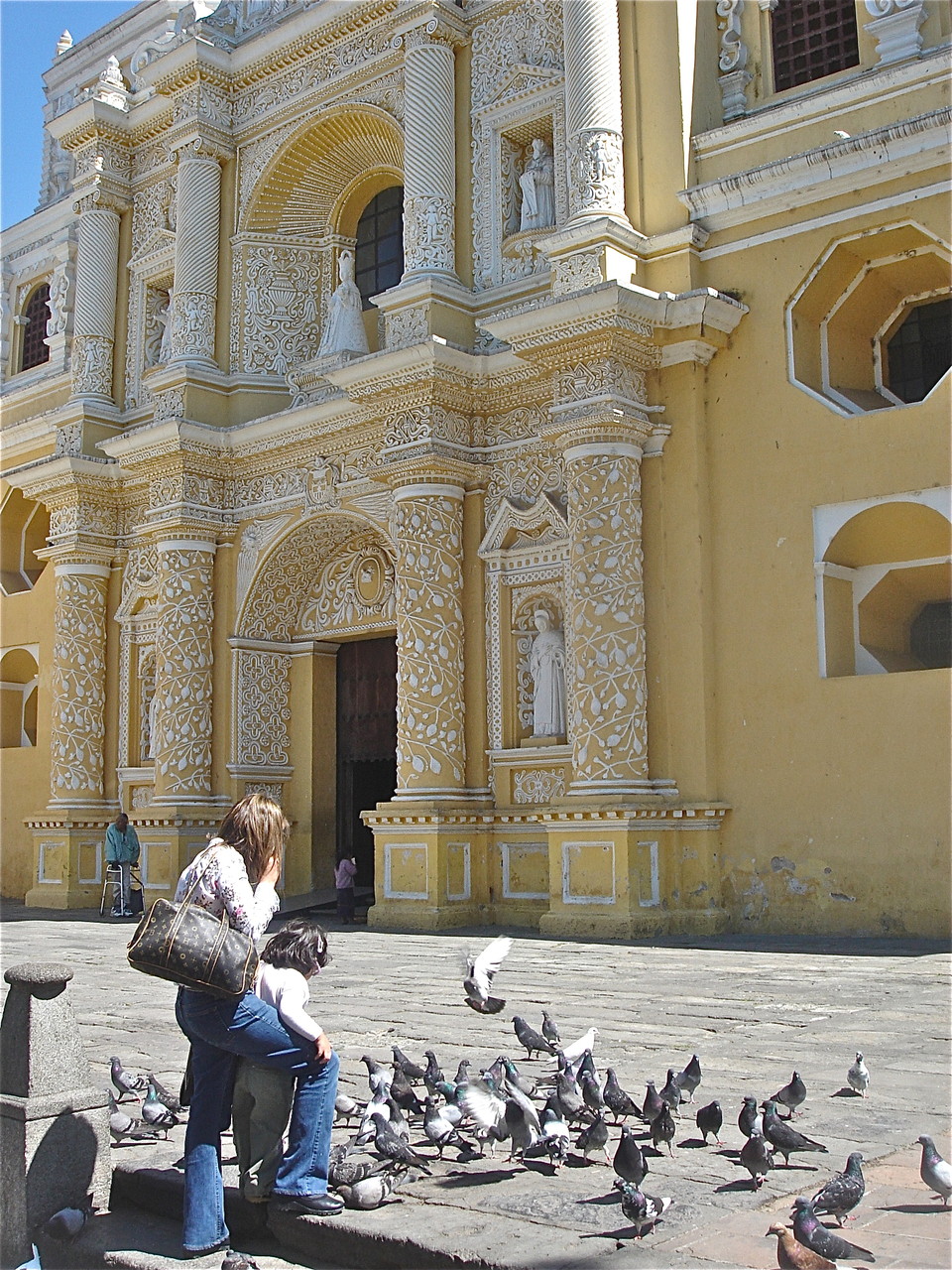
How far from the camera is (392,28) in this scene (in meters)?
14.8

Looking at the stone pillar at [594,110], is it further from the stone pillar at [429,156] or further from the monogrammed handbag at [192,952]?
the monogrammed handbag at [192,952]

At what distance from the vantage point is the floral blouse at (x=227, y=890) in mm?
3883

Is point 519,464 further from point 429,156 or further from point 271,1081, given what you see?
point 271,1081

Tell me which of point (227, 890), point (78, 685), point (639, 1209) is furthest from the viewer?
point (78, 685)

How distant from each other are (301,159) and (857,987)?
12.7 meters

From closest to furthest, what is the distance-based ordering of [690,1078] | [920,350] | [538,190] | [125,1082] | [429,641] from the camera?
[690,1078]
[125,1082]
[920,350]
[429,641]
[538,190]

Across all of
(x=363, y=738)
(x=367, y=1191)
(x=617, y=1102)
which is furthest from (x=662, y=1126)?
(x=363, y=738)

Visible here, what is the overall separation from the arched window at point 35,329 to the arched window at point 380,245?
22.6 feet

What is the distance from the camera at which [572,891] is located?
1142 centimetres

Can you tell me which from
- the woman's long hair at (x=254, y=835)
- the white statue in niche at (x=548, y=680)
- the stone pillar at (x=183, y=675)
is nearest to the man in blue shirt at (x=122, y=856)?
the stone pillar at (x=183, y=675)

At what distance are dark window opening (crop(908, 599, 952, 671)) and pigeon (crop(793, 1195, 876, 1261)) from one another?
29.2 ft

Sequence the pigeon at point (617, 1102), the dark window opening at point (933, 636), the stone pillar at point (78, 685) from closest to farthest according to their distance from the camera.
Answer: the pigeon at point (617, 1102) < the dark window opening at point (933, 636) < the stone pillar at point (78, 685)

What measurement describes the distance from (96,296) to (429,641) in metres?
8.59

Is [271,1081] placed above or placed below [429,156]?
below
